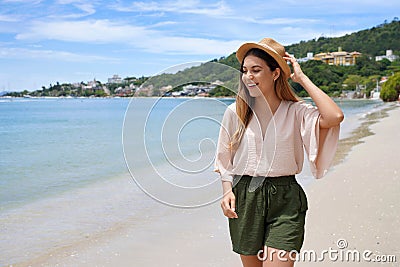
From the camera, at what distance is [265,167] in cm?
279

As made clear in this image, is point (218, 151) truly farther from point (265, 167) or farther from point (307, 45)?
point (307, 45)

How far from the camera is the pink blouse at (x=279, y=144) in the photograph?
277cm

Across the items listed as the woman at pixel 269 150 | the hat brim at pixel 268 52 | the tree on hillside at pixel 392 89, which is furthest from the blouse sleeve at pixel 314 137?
the tree on hillside at pixel 392 89

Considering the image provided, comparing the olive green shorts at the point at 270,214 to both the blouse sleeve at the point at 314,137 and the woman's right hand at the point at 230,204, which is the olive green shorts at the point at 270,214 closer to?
the woman's right hand at the point at 230,204

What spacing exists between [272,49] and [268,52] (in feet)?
0.09

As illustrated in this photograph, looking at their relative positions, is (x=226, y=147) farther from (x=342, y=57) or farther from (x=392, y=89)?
(x=342, y=57)

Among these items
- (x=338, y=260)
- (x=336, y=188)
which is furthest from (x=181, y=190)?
(x=336, y=188)

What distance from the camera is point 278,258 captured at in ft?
8.75

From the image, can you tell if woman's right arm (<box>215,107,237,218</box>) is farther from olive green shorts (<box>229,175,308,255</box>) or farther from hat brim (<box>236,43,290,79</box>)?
hat brim (<box>236,43,290,79</box>)

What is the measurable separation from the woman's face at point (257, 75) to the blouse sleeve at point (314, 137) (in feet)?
0.73

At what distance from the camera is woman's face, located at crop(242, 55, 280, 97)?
9.06ft

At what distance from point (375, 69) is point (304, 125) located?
125 m

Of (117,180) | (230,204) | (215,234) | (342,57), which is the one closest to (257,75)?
(230,204)

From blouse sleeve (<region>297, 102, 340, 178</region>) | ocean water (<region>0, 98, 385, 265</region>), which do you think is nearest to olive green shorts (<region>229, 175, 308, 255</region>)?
blouse sleeve (<region>297, 102, 340, 178</region>)
